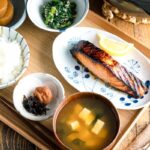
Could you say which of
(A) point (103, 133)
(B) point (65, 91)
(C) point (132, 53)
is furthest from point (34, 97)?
(C) point (132, 53)

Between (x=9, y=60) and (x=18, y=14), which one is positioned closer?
(x=9, y=60)

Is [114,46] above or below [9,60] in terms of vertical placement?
above

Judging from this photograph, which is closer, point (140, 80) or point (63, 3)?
point (140, 80)

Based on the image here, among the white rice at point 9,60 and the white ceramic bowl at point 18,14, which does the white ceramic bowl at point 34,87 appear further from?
the white ceramic bowl at point 18,14

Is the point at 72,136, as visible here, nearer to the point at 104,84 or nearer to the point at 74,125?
the point at 74,125

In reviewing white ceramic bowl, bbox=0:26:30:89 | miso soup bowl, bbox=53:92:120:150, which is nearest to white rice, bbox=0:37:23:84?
white ceramic bowl, bbox=0:26:30:89

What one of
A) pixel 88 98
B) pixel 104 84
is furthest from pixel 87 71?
pixel 88 98

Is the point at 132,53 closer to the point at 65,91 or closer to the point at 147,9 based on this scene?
the point at 147,9

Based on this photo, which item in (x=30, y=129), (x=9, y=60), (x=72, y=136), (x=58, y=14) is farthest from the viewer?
(x=58, y=14)
